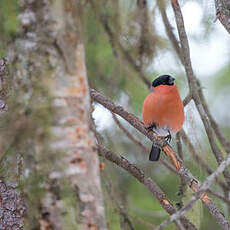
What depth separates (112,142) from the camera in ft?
8.98

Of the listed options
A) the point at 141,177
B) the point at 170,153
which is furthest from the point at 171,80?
the point at 141,177

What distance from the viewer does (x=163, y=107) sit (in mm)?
3365

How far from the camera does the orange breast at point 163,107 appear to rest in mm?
3268

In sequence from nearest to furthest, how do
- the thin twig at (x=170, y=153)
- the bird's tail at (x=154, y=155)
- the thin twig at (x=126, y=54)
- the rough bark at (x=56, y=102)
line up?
the rough bark at (x=56, y=102) → the thin twig at (x=170, y=153) → the thin twig at (x=126, y=54) → the bird's tail at (x=154, y=155)

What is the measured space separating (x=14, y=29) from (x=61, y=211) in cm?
45

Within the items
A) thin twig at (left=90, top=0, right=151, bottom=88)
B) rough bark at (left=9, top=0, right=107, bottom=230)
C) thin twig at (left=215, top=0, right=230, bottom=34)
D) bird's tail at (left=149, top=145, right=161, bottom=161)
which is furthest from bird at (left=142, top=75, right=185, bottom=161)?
rough bark at (left=9, top=0, right=107, bottom=230)

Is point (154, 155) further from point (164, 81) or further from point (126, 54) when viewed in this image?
point (126, 54)

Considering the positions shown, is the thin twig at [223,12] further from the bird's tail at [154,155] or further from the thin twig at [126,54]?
the bird's tail at [154,155]

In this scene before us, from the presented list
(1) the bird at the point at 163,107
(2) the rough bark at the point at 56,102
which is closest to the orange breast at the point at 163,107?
(1) the bird at the point at 163,107

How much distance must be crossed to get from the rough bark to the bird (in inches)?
84.0

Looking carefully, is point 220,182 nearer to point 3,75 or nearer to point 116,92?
point 116,92

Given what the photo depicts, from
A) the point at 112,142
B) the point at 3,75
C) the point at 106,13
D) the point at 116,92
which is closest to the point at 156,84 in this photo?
the point at 116,92

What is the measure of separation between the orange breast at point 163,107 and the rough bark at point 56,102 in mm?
2176

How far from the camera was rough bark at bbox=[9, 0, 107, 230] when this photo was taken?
106 cm
